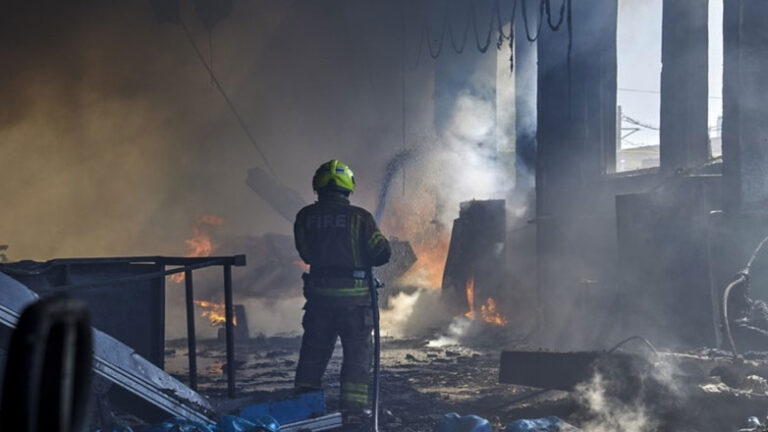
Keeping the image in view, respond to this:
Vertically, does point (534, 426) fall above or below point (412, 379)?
above

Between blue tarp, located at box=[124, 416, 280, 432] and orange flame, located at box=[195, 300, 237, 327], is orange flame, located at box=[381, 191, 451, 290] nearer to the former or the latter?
orange flame, located at box=[195, 300, 237, 327]

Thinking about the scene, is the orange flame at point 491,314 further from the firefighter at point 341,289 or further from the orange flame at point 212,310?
the firefighter at point 341,289

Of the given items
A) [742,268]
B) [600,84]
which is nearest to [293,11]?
[600,84]

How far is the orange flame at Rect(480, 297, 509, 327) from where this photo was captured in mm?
13688

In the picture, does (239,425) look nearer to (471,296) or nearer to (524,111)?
(471,296)

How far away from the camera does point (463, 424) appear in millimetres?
5207

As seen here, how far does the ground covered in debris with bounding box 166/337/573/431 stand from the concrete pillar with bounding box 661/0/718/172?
4045mm

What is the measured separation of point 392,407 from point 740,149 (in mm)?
5417

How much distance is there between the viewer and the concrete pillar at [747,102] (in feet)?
29.5

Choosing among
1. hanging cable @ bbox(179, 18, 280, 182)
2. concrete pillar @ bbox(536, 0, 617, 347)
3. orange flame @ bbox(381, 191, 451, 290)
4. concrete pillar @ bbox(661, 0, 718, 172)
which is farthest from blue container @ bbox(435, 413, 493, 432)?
hanging cable @ bbox(179, 18, 280, 182)

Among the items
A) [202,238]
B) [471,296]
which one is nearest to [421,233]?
[202,238]

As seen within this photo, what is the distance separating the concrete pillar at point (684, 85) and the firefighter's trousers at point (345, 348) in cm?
704

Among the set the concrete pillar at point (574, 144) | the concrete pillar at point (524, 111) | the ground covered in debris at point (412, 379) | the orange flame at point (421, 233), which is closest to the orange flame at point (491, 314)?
the concrete pillar at point (574, 144)

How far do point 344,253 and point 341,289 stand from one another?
0.28 m
